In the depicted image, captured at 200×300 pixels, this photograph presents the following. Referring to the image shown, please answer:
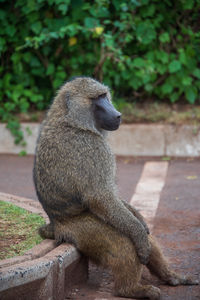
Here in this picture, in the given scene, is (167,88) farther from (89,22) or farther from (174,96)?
(89,22)

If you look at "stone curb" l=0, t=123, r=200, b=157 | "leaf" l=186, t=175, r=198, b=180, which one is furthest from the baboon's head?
"stone curb" l=0, t=123, r=200, b=157

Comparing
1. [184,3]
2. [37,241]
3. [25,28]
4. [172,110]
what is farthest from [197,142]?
[37,241]

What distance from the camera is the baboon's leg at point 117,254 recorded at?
3383 mm

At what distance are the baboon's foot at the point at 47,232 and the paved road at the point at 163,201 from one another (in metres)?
0.38

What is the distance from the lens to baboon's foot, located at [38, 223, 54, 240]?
12.1 feet

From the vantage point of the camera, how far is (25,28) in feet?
28.1

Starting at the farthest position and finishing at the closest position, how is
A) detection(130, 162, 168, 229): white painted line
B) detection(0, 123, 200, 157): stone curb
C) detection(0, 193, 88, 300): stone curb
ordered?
1. detection(0, 123, 200, 157): stone curb
2. detection(130, 162, 168, 229): white painted line
3. detection(0, 193, 88, 300): stone curb

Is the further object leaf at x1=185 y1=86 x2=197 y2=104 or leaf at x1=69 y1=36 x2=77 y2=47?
leaf at x1=185 y1=86 x2=197 y2=104

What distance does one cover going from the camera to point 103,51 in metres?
8.20

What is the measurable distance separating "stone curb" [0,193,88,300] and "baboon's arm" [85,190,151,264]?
0.33 meters

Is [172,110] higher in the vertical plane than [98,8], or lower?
lower

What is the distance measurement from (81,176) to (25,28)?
569 centimetres

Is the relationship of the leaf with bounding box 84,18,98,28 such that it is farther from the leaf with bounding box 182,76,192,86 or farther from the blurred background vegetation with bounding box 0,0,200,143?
the leaf with bounding box 182,76,192,86

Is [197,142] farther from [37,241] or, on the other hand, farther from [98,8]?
[37,241]
